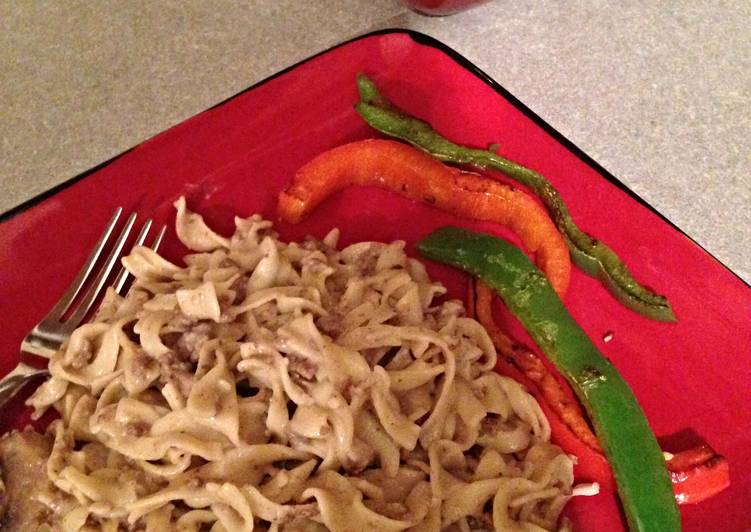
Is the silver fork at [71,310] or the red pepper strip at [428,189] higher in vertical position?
the red pepper strip at [428,189]

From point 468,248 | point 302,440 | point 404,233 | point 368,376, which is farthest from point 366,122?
point 302,440

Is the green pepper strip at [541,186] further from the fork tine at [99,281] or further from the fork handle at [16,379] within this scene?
the fork handle at [16,379]

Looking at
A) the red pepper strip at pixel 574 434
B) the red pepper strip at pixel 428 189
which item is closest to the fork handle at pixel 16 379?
the red pepper strip at pixel 428 189

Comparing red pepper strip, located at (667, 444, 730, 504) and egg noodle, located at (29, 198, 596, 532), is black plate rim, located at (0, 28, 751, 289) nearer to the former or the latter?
egg noodle, located at (29, 198, 596, 532)

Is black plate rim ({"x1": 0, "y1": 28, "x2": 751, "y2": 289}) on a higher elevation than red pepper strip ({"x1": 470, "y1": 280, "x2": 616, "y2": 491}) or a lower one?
higher

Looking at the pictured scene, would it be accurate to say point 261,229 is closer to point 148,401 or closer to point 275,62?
point 148,401

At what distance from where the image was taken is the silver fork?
180 cm

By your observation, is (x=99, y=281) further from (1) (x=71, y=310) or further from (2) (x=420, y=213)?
(2) (x=420, y=213)

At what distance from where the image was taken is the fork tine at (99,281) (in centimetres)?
187

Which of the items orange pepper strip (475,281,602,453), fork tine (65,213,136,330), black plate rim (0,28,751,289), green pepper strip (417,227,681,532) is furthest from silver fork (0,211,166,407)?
orange pepper strip (475,281,602,453)

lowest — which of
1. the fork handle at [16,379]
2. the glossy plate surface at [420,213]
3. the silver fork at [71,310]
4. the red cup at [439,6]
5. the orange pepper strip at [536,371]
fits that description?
the fork handle at [16,379]

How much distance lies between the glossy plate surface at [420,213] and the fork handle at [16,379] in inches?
1.8

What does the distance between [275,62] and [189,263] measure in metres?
0.95

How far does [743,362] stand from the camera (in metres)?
1.92
